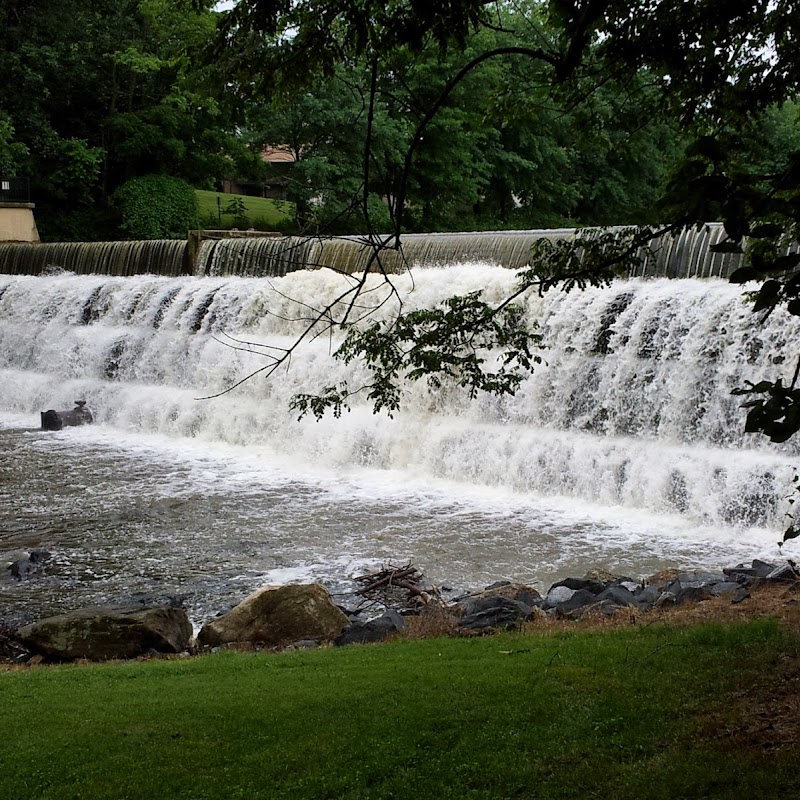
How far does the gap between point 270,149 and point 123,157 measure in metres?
5.09

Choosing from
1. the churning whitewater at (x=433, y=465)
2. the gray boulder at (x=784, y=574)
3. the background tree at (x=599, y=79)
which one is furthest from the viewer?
the churning whitewater at (x=433, y=465)

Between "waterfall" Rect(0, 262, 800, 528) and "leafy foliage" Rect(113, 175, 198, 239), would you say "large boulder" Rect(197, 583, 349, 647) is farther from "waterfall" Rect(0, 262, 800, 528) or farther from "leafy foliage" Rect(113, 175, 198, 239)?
"leafy foliage" Rect(113, 175, 198, 239)

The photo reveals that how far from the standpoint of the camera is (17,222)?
3114 cm

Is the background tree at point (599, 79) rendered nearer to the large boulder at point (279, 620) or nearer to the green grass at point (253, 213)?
the large boulder at point (279, 620)

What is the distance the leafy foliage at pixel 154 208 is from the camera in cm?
3241

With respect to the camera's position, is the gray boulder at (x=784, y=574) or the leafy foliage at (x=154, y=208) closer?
the gray boulder at (x=784, y=574)

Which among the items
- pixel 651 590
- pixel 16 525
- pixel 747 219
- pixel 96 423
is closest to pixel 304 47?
pixel 747 219

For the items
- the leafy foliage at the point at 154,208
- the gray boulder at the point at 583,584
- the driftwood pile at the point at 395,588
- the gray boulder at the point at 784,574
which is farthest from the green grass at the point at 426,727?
the leafy foliage at the point at 154,208

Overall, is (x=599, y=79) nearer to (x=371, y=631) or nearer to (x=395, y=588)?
(x=371, y=631)

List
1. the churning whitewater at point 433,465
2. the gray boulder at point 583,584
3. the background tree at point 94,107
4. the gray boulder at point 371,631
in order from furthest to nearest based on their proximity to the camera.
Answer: the background tree at point 94,107 → the churning whitewater at point 433,465 → the gray boulder at point 583,584 → the gray boulder at point 371,631

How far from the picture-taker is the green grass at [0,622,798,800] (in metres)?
3.96

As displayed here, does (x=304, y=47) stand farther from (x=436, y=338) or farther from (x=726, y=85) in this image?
(x=726, y=85)

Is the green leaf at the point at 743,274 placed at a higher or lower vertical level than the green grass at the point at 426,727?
Answer: higher

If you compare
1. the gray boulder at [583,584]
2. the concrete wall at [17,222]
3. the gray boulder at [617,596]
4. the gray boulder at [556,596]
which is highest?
the concrete wall at [17,222]
